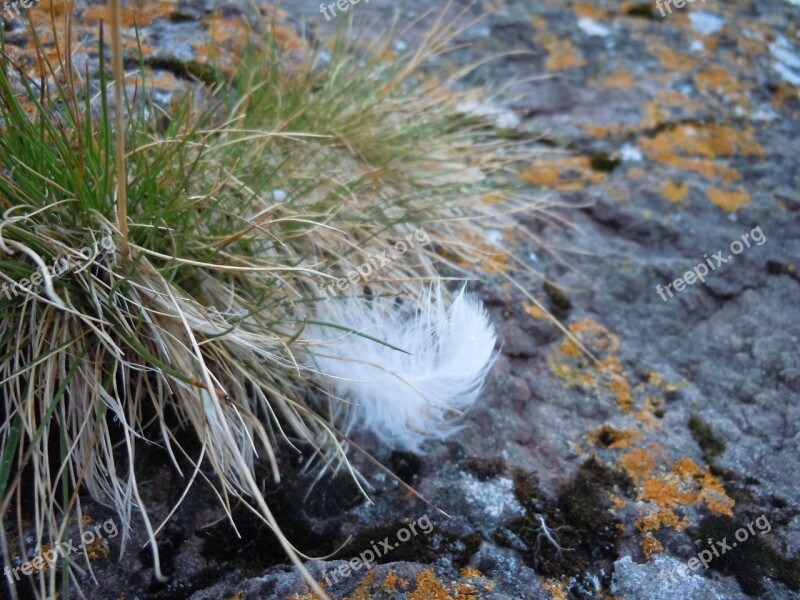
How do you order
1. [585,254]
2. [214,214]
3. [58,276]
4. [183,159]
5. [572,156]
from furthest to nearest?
[572,156], [585,254], [214,214], [183,159], [58,276]

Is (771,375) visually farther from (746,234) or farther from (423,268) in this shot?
(423,268)

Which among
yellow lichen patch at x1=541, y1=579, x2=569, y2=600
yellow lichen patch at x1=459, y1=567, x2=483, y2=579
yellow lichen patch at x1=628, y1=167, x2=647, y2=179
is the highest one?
yellow lichen patch at x1=628, y1=167, x2=647, y2=179

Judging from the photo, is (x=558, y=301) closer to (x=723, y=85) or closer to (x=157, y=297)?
(x=157, y=297)

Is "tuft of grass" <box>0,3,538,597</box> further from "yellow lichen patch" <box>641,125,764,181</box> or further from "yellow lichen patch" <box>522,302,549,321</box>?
"yellow lichen patch" <box>641,125,764,181</box>

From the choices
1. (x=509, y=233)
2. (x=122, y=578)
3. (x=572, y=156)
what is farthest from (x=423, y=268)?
(x=122, y=578)

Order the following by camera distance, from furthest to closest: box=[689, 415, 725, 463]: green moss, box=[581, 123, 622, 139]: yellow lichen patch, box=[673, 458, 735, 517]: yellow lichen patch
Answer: box=[581, 123, 622, 139]: yellow lichen patch
box=[689, 415, 725, 463]: green moss
box=[673, 458, 735, 517]: yellow lichen patch

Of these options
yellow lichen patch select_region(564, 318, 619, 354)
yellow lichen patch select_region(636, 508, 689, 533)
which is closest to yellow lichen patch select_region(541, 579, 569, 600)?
yellow lichen patch select_region(636, 508, 689, 533)
